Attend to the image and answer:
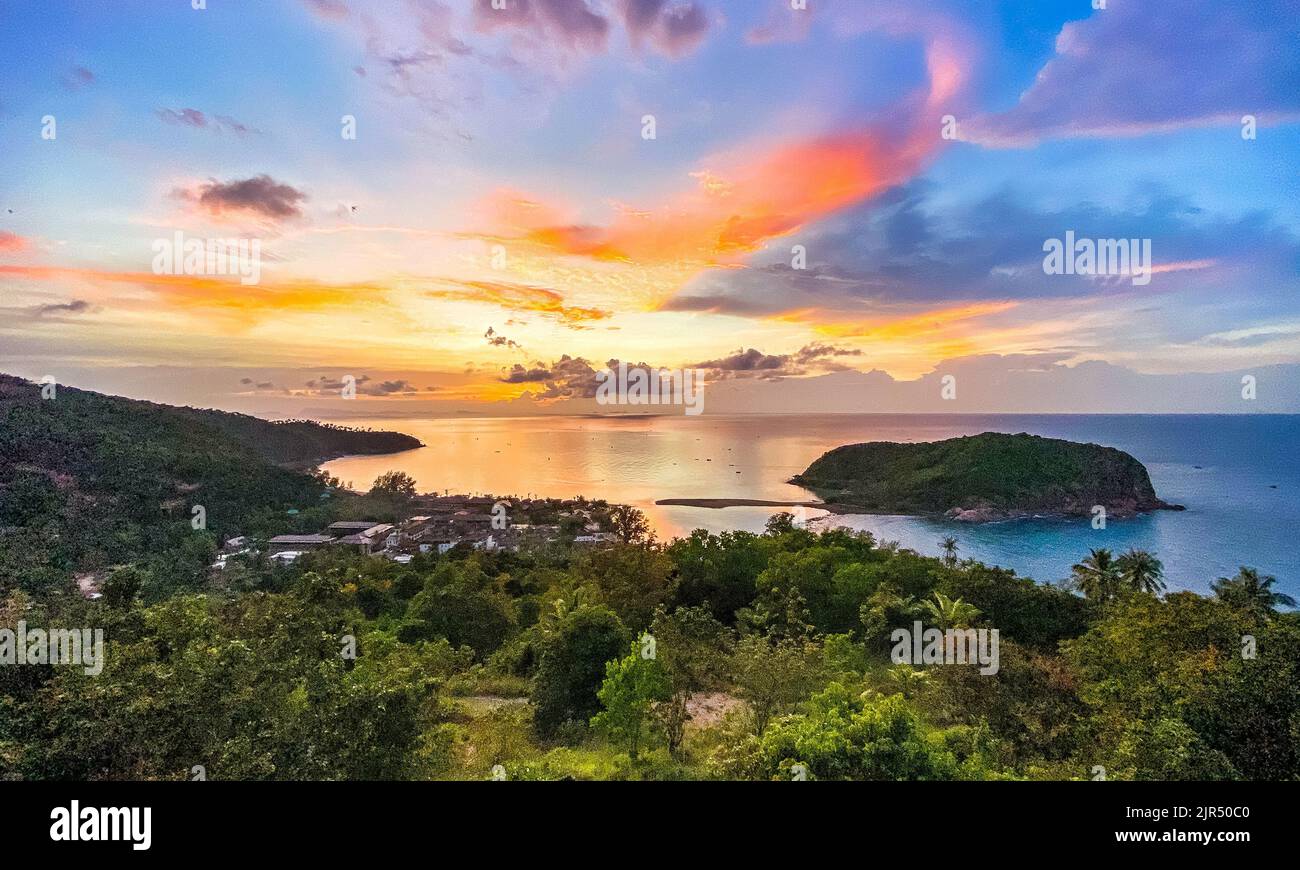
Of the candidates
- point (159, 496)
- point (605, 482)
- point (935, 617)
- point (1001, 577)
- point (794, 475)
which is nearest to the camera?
point (935, 617)

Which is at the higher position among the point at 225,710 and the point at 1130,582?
the point at 225,710

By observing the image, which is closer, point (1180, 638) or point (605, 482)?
point (1180, 638)

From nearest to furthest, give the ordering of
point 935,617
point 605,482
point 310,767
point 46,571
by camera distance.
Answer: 1. point 310,767
2. point 46,571
3. point 935,617
4. point 605,482

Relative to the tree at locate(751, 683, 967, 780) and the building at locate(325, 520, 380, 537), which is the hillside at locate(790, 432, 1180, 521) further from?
the tree at locate(751, 683, 967, 780)

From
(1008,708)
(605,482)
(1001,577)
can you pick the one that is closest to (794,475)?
(605,482)

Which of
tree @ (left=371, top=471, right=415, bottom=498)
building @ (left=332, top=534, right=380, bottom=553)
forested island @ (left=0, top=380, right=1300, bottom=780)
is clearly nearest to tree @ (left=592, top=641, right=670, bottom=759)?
forested island @ (left=0, top=380, right=1300, bottom=780)

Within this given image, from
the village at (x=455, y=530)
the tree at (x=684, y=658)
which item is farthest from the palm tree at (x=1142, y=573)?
the village at (x=455, y=530)

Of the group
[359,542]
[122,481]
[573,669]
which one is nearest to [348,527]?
[359,542]
